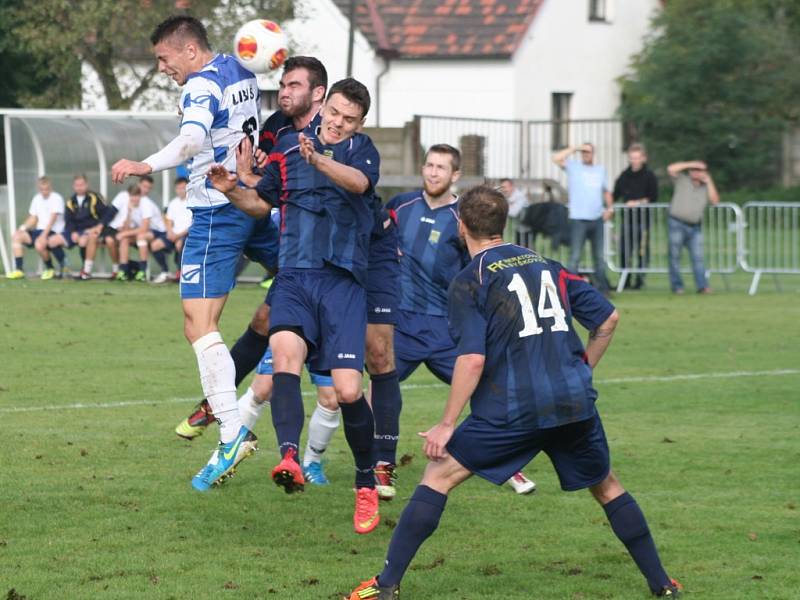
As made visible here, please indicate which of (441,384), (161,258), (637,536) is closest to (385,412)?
(637,536)

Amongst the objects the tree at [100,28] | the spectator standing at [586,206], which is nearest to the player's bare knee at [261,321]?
the spectator standing at [586,206]

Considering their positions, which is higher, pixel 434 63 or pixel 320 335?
pixel 434 63

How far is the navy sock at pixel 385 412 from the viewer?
8000mm

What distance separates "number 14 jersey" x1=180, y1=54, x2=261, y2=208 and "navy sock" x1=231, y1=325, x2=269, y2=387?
2.72ft

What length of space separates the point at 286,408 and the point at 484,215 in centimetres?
159

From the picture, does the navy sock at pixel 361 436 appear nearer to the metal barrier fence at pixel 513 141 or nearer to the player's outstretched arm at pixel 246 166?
the player's outstretched arm at pixel 246 166

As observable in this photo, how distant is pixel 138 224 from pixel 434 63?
78.2 ft

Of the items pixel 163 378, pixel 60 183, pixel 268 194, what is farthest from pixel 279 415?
pixel 60 183

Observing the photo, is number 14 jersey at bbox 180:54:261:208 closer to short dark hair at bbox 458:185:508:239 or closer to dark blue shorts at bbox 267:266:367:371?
dark blue shorts at bbox 267:266:367:371

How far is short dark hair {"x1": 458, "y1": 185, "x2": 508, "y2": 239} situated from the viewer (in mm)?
5793

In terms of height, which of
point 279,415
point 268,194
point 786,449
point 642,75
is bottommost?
point 786,449

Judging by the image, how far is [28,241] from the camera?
23.1m

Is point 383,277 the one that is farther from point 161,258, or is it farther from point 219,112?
point 161,258

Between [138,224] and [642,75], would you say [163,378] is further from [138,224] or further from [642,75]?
[642,75]
